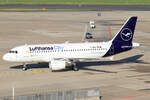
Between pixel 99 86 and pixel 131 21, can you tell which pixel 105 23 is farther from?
pixel 99 86

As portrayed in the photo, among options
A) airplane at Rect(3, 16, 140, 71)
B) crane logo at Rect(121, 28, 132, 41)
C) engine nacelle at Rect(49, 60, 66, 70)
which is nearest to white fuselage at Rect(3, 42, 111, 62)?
airplane at Rect(3, 16, 140, 71)

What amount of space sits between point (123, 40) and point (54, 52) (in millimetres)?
13090

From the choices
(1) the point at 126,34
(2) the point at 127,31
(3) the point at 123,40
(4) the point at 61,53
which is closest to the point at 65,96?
(4) the point at 61,53

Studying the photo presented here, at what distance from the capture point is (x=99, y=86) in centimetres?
5941

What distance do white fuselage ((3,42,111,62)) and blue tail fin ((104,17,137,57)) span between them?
1111mm

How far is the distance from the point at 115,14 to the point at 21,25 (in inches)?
1932

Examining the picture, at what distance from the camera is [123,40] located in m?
72.5

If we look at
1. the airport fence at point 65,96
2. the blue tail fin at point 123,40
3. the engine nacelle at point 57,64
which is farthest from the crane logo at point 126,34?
the airport fence at point 65,96

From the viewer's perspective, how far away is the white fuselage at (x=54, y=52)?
226 feet

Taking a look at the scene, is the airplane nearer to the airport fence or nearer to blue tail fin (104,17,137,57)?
blue tail fin (104,17,137,57)

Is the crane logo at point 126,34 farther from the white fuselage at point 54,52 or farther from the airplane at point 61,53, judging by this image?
the white fuselage at point 54,52

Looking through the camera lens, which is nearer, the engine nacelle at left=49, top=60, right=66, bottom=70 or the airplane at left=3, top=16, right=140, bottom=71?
the engine nacelle at left=49, top=60, right=66, bottom=70

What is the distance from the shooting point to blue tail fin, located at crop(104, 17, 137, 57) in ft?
234

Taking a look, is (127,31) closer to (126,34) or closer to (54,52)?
(126,34)
